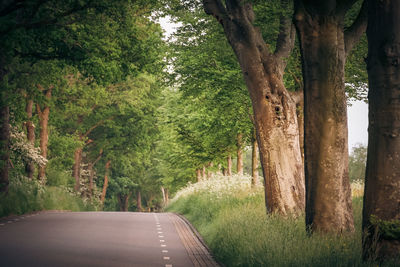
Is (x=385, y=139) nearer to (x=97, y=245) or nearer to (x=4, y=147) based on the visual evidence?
(x=97, y=245)

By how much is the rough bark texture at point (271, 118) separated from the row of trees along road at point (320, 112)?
0.09 ft

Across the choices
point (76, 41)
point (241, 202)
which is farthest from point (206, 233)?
point (76, 41)

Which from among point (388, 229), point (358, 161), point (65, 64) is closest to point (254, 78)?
point (388, 229)

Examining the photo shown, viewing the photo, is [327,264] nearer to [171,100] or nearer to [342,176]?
[342,176]

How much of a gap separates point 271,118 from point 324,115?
12.4 feet

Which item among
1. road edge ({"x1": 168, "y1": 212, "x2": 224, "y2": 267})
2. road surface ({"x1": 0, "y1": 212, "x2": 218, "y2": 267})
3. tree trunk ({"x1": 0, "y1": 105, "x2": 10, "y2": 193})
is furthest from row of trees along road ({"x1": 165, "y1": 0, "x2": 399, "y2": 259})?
tree trunk ({"x1": 0, "y1": 105, "x2": 10, "y2": 193})

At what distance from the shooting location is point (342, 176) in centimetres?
1046

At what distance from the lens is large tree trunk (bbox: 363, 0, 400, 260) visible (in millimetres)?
7965

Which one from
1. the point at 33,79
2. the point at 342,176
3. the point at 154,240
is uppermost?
the point at 33,79

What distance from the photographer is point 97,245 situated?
533 inches

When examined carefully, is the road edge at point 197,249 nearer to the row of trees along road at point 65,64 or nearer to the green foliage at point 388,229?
the green foliage at point 388,229

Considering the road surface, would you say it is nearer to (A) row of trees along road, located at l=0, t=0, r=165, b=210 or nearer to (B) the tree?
(A) row of trees along road, located at l=0, t=0, r=165, b=210

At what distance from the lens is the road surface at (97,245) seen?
1095cm

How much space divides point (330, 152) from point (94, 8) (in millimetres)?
12943
